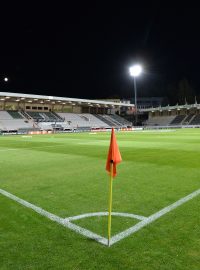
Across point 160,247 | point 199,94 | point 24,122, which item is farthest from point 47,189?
point 199,94

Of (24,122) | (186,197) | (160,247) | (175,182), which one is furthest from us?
(24,122)

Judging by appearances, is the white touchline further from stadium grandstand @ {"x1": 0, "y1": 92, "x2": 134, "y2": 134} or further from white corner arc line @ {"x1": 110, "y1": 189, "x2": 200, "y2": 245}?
stadium grandstand @ {"x1": 0, "y1": 92, "x2": 134, "y2": 134}

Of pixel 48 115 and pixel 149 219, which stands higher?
pixel 48 115

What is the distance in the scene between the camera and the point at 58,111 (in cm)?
7631

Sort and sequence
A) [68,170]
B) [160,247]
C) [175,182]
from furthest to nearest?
[68,170] < [175,182] < [160,247]

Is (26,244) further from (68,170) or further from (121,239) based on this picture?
(68,170)

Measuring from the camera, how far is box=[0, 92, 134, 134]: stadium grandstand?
59781 mm

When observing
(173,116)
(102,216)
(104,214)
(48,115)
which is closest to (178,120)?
(173,116)

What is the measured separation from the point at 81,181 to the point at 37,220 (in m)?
3.29

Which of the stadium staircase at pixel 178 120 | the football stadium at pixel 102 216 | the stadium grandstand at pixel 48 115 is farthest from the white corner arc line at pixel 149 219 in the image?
the stadium staircase at pixel 178 120

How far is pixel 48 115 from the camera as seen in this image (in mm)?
70688

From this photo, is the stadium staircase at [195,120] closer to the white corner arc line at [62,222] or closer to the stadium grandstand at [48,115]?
the stadium grandstand at [48,115]

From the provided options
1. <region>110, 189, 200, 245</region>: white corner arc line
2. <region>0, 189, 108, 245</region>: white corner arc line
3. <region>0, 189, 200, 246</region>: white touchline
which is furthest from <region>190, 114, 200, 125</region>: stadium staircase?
<region>0, 189, 108, 245</region>: white corner arc line

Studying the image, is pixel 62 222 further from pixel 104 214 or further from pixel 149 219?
pixel 149 219
